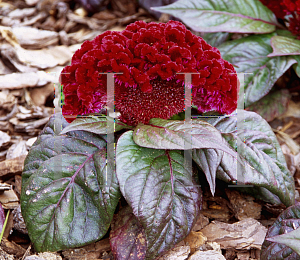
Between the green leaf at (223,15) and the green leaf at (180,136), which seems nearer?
the green leaf at (180,136)

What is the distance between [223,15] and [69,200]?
163 centimetres

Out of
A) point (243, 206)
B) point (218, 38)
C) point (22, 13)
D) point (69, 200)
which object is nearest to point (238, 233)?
point (243, 206)

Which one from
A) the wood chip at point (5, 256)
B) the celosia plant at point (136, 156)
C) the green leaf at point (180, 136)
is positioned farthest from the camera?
the wood chip at point (5, 256)

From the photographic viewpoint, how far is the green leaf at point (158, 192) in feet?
3.62

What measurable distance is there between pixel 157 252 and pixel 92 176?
1.31ft

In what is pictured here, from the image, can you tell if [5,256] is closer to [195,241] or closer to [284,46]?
[195,241]

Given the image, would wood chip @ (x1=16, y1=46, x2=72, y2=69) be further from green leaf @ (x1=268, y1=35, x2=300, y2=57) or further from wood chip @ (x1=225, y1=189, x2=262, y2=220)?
wood chip @ (x1=225, y1=189, x2=262, y2=220)

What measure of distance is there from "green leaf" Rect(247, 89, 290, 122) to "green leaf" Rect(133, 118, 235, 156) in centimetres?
112

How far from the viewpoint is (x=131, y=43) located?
126 centimetres

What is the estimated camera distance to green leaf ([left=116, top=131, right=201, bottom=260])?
1.10 m

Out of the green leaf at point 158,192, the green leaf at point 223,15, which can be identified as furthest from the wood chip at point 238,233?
the green leaf at point 223,15

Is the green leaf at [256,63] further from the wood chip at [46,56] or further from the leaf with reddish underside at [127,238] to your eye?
the wood chip at [46,56]

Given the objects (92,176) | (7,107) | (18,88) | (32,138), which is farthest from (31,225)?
(18,88)

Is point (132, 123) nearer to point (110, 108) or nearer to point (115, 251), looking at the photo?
point (110, 108)
